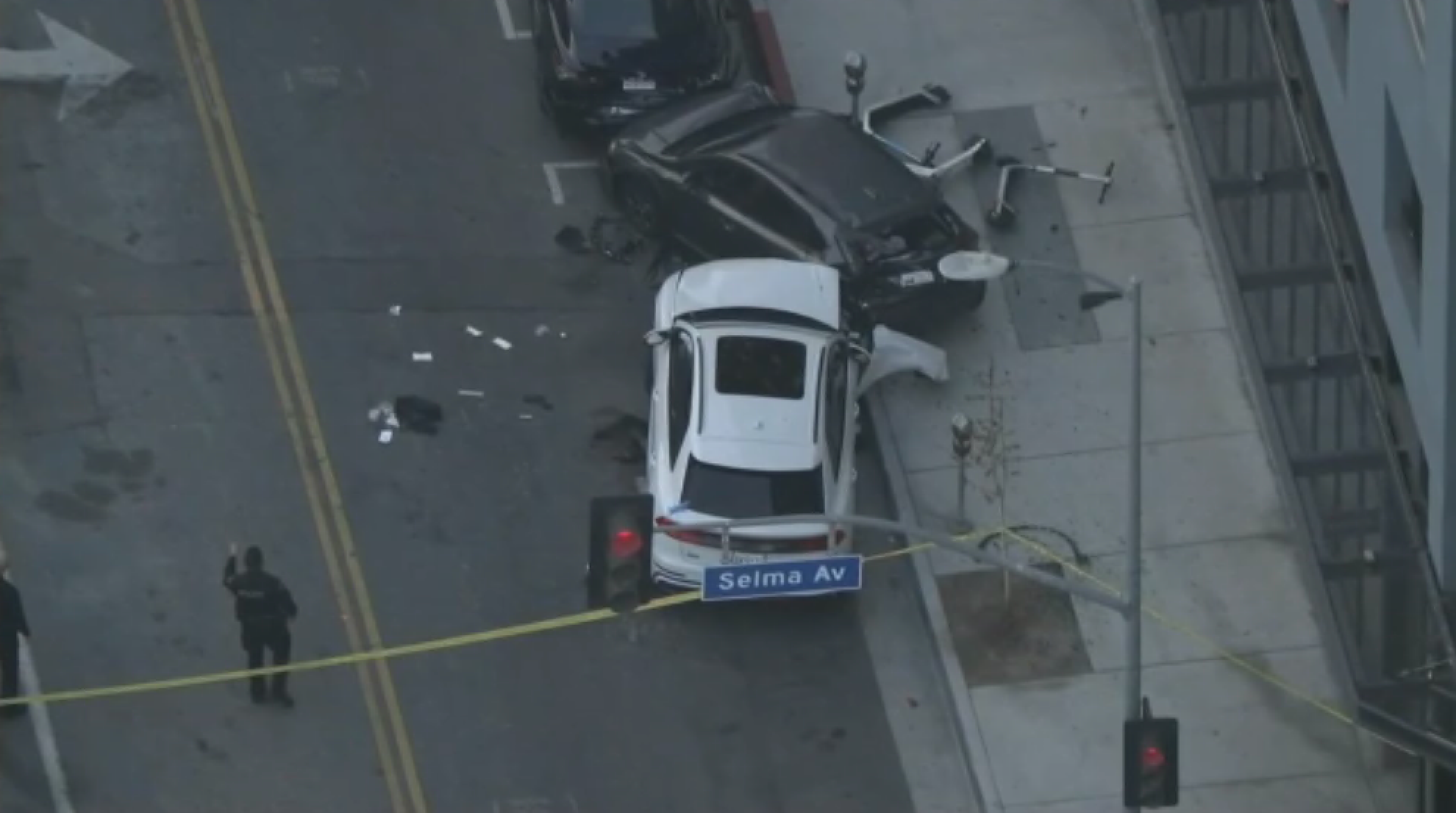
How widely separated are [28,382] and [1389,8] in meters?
12.9

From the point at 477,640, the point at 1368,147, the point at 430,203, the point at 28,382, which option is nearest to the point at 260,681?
the point at 477,640

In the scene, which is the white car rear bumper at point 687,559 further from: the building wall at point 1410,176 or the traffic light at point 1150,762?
the building wall at point 1410,176

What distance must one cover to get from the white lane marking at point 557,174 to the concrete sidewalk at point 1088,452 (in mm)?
2546

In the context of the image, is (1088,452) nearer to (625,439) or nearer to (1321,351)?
(1321,351)

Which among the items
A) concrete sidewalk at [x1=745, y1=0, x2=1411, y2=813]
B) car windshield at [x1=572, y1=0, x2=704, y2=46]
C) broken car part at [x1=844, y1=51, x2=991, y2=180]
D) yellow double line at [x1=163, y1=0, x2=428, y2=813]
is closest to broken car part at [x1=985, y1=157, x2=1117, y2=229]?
concrete sidewalk at [x1=745, y1=0, x2=1411, y2=813]

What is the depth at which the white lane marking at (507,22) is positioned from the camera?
42.2 meters

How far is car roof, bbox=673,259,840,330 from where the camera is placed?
120ft

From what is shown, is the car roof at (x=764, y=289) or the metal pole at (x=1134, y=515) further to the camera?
the car roof at (x=764, y=289)

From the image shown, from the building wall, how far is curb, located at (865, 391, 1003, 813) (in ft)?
14.1

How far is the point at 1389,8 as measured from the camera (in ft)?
108

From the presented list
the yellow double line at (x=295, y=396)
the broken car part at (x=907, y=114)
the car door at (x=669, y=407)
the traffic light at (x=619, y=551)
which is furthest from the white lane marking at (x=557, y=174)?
the traffic light at (x=619, y=551)

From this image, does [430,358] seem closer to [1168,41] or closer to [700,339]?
[700,339]

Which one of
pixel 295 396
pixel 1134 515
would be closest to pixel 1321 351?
pixel 1134 515

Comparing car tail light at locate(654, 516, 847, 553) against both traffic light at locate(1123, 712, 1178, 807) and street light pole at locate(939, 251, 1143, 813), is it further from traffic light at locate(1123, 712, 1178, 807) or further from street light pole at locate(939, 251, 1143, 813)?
traffic light at locate(1123, 712, 1178, 807)
